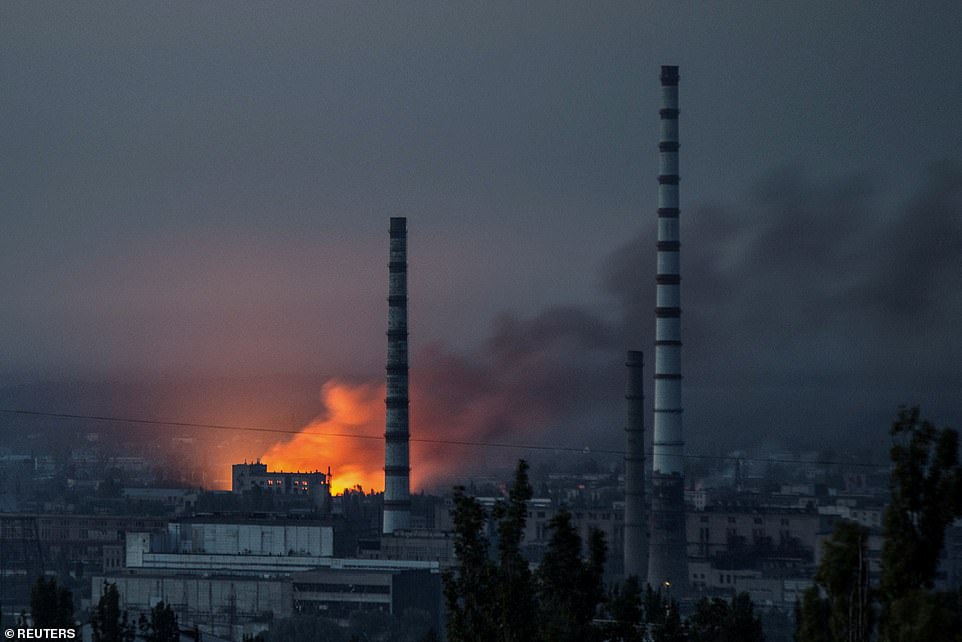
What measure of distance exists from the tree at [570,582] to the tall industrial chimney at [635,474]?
89.3 feet

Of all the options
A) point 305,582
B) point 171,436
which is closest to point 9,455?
point 171,436

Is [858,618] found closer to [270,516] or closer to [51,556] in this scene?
[270,516]

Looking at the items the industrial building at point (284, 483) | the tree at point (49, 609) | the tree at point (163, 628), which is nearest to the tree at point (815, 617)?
the tree at point (163, 628)

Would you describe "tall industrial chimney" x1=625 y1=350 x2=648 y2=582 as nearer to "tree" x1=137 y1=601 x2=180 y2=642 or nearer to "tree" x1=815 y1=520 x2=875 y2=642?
"tree" x1=137 y1=601 x2=180 y2=642

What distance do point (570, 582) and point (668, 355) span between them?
1114 inches

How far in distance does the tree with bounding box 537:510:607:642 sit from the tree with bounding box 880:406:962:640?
401 cm

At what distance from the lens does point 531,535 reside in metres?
51.1

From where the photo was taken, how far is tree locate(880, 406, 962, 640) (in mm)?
11086

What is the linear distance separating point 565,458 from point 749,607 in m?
46.8

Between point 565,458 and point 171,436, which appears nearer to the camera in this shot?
point 565,458

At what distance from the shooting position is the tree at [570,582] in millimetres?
14867

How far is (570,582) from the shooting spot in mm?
14953

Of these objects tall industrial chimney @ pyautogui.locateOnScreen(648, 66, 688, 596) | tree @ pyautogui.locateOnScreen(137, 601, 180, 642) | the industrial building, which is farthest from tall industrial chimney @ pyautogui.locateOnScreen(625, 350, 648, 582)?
tree @ pyautogui.locateOnScreen(137, 601, 180, 642)

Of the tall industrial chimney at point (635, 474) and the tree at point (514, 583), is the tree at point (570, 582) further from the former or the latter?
the tall industrial chimney at point (635, 474)
